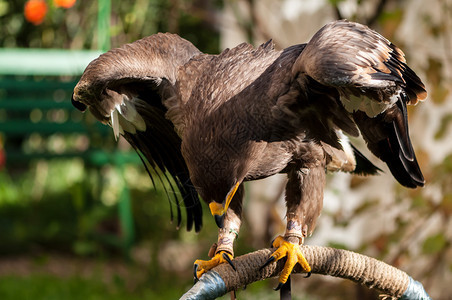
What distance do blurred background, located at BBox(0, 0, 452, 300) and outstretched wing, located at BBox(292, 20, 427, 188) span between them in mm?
1604

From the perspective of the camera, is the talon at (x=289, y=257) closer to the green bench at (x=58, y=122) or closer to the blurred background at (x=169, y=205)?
the blurred background at (x=169, y=205)

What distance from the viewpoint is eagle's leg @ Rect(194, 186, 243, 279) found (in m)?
2.41

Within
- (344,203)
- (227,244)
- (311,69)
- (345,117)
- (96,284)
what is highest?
(311,69)

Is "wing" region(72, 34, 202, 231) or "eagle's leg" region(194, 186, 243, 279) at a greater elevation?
"wing" region(72, 34, 202, 231)

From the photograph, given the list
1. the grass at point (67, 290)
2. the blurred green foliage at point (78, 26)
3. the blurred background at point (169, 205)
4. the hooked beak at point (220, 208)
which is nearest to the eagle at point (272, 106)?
the hooked beak at point (220, 208)

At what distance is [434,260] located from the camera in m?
4.61

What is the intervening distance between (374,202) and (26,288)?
268 centimetres

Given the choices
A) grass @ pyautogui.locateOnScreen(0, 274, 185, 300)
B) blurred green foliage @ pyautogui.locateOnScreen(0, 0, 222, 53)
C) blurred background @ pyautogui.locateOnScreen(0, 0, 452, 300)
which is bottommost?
grass @ pyautogui.locateOnScreen(0, 274, 185, 300)

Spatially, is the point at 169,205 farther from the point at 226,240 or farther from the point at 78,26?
the point at 78,26

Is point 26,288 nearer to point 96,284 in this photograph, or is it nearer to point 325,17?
point 96,284

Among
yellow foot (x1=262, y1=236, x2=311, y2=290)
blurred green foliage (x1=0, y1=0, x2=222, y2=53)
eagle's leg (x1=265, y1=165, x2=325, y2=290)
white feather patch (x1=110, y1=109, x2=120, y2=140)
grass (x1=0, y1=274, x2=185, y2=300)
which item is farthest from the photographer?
blurred green foliage (x1=0, y1=0, x2=222, y2=53)

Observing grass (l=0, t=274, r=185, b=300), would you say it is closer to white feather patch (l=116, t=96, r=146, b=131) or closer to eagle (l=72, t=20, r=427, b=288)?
white feather patch (l=116, t=96, r=146, b=131)

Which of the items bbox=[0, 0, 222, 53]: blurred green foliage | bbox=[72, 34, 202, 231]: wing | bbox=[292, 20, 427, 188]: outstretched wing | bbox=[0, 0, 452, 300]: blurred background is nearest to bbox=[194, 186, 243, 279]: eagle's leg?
bbox=[72, 34, 202, 231]: wing

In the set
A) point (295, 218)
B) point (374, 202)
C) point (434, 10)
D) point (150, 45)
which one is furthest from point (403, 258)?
Answer: point (150, 45)
